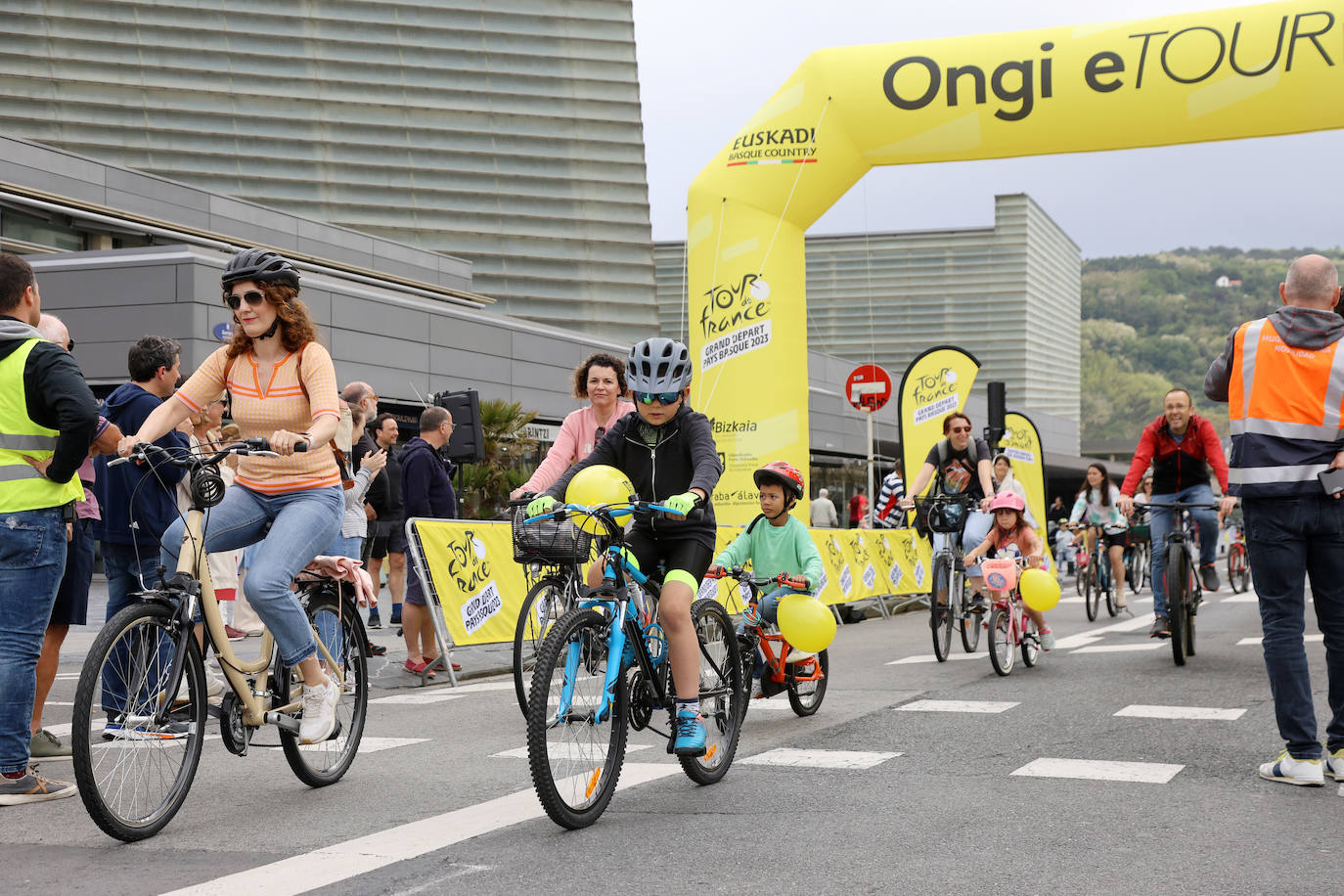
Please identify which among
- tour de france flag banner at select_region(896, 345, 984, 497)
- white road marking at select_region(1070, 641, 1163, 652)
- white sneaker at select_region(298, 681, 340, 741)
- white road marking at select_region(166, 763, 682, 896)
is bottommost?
white road marking at select_region(1070, 641, 1163, 652)

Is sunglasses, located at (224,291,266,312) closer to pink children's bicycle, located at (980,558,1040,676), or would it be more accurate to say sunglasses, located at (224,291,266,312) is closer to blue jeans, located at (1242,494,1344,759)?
blue jeans, located at (1242,494,1344,759)

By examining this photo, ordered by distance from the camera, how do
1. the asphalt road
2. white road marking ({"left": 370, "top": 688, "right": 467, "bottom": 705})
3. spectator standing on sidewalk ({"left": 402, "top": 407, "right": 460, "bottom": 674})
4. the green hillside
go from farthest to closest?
the green hillside
spectator standing on sidewalk ({"left": 402, "top": 407, "right": 460, "bottom": 674})
white road marking ({"left": 370, "top": 688, "right": 467, "bottom": 705})
the asphalt road

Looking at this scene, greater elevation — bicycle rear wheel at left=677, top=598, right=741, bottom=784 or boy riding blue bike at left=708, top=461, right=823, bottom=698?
boy riding blue bike at left=708, top=461, right=823, bottom=698

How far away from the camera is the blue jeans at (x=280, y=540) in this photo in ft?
16.9

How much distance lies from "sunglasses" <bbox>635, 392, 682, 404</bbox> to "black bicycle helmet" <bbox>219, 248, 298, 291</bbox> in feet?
4.78

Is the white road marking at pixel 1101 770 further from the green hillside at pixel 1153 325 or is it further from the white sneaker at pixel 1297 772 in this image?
the green hillside at pixel 1153 325

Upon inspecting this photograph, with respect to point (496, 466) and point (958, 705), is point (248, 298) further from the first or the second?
point (496, 466)

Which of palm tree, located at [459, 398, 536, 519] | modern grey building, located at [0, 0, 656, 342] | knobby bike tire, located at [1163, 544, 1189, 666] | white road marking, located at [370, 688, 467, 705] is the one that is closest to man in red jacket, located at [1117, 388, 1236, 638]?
knobby bike tire, located at [1163, 544, 1189, 666]

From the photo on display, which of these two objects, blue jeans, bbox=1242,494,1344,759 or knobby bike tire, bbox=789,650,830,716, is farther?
knobby bike tire, bbox=789,650,830,716

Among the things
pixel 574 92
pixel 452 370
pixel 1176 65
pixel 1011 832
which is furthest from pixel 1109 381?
pixel 1011 832

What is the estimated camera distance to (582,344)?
34.3 meters

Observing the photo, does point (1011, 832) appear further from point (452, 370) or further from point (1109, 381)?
point (1109, 381)

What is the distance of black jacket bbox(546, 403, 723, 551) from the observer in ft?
18.4

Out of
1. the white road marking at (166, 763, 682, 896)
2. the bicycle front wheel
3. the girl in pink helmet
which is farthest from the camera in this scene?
the girl in pink helmet
